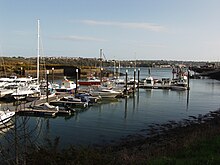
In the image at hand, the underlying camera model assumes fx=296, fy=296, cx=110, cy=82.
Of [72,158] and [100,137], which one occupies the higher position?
[72,158]

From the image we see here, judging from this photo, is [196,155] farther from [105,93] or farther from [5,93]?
[105,93]

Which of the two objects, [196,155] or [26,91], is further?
[26,91]

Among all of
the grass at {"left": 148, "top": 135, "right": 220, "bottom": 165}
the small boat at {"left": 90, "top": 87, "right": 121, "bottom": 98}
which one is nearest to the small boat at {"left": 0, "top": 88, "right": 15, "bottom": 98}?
the small boat at {"left": 90, "top": 87, "right": 121, "bottom": 98}

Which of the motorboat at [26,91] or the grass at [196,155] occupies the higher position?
the grass at [196,155]

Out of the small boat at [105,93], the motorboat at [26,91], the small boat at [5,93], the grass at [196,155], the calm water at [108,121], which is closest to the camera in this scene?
the grass at [196,155]

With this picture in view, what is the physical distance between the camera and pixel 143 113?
29.4 metres

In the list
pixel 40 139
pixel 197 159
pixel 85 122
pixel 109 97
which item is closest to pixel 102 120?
pixel 85 122

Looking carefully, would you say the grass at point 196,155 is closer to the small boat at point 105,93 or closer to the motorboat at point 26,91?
the motorboat at point 26,91

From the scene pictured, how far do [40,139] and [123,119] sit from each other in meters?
9.35

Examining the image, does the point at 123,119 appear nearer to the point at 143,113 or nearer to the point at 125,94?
the point at 143,113

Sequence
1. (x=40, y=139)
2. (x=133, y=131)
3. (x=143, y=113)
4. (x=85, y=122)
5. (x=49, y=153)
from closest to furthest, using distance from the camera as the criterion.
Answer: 1. (x=49, y=153)
2. (x=40, y=139)
3. (x=133, y=131)
4. (x=85, y=122)
5. (x=143, y=113)

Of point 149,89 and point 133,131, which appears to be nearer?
point 133,131

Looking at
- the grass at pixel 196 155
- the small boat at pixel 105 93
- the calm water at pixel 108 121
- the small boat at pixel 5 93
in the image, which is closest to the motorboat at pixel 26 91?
the small boat at pixel 5 93

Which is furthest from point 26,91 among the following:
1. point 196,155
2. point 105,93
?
point 196,155
